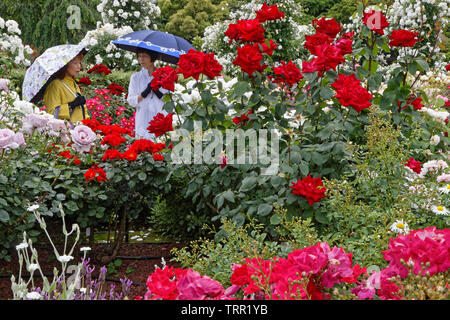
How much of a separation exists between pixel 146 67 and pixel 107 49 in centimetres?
554

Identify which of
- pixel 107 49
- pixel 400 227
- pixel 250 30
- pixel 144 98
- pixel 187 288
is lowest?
pixel 187 288

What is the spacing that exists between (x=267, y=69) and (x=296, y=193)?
2.77ft

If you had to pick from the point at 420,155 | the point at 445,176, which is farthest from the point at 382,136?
the point at 420,155

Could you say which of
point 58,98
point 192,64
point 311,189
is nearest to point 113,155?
point 192,64

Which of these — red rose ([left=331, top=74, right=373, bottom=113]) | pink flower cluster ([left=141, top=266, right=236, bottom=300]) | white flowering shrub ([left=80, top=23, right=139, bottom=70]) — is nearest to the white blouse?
red rose ([left=331, top=74, right=373, bottom=113])

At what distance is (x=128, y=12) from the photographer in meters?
12.2

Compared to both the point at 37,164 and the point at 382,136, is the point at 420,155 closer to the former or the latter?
the point at 382,136

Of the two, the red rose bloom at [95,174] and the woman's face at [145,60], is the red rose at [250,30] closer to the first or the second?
the red rose bloom at [95,174]

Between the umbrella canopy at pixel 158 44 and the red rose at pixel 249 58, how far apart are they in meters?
2.78

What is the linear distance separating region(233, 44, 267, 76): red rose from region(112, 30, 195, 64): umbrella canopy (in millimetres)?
2783

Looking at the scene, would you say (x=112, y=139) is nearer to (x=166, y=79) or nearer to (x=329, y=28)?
(x=166, y=79)

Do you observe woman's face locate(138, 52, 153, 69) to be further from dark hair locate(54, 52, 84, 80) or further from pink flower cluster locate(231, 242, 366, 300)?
pink flower cluster locate(231, 242, 366, 300)

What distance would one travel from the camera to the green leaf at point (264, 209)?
7.61 feet

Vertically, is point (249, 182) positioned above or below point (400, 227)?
above
